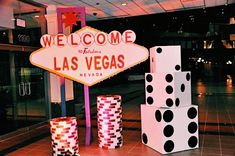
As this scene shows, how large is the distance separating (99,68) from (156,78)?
3.30 ft

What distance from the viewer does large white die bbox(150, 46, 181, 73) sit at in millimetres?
4414

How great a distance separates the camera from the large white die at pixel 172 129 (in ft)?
13.9

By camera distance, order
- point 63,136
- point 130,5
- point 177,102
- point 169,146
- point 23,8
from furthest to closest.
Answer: point 130,5, point 23,8, point 177,102, point 169,146, point 63,136

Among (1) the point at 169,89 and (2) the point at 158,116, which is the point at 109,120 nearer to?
(2) the point at 158,116

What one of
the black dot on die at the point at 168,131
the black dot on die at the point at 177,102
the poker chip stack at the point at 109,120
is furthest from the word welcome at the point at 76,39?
the black dot on die at the point at 168,131

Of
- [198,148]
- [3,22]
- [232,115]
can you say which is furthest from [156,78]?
[232,115]

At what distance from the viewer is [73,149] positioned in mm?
4133

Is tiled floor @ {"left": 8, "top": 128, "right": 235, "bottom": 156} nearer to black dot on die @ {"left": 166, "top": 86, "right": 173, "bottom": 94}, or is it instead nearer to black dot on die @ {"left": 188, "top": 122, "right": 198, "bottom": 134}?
black dot on die @ {"left": 188, "top": 122, "right": 198, "bottom": 134}

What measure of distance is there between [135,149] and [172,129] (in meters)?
0.75

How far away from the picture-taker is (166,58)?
14.5 ft

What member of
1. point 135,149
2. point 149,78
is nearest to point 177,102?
point 149,78

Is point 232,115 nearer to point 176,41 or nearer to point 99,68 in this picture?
point 99,68

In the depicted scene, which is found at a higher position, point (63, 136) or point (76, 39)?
point (76, 39)

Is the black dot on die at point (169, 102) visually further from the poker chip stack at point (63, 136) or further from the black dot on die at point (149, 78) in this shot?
the poker chip stack at point (63, 136)
